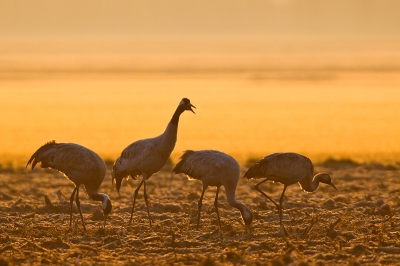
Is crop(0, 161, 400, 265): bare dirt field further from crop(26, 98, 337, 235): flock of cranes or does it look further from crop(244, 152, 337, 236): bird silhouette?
crop(244, 152, 337, 236): bird silhouette

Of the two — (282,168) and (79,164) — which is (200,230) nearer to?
(282,168)

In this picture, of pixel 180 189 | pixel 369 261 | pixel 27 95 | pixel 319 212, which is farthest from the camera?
pixel 27 95

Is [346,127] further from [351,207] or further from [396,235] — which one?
[396,235]

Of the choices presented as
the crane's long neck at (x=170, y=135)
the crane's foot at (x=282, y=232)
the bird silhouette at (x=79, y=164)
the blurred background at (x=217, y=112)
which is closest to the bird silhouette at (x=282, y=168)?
the crane's foot at (x=282, y=232)

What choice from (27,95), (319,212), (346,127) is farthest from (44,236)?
(27,95)

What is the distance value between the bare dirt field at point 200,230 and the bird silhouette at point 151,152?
0.80 m

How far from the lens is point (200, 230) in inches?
520

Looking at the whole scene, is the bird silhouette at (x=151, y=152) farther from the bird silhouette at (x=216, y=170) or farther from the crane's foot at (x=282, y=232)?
the crane's foot at (x=282, y=232)

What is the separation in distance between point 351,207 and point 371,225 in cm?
194

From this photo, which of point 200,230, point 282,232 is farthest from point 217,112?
point 282,232

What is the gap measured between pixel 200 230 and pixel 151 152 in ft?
4.77

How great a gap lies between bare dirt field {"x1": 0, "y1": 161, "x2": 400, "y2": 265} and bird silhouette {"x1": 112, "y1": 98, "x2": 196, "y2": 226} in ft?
2.62

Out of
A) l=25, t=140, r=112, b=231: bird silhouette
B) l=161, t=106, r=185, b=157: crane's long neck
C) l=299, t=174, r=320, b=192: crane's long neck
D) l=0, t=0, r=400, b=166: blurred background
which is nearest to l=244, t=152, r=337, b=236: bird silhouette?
l=299, t=174, r=320, b=192: crane's long neck

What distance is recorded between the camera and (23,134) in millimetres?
29703
